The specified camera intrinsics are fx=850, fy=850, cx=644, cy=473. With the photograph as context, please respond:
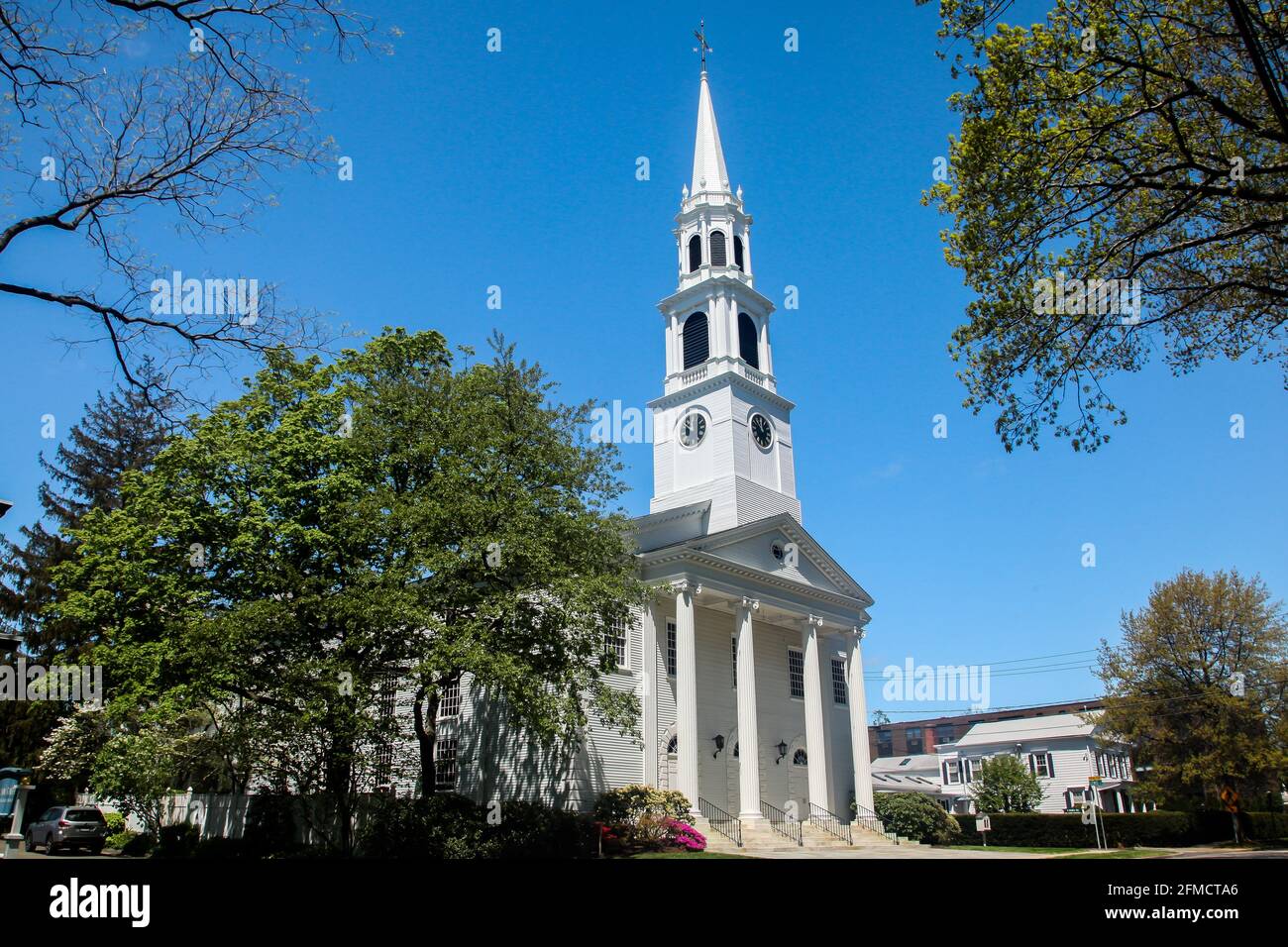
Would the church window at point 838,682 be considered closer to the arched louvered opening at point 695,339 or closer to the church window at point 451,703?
the arched louvered opening at point 695,339

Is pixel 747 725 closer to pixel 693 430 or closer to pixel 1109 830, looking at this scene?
pixel 693 430

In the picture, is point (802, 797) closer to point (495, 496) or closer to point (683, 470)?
point (683, 470)

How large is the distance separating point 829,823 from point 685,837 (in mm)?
10012

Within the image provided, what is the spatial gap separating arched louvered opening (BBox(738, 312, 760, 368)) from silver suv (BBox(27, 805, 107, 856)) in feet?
107

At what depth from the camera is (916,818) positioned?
35531 millimetres

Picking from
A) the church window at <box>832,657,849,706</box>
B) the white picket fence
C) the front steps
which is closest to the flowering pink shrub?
the front steps

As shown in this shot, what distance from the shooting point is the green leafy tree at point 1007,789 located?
167 ft

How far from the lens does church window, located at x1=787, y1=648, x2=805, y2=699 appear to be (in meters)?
39.2

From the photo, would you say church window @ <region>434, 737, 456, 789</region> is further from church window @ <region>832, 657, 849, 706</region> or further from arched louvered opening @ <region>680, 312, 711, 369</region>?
arched louvered opening @ <region>680, 312, 711, 369</region>

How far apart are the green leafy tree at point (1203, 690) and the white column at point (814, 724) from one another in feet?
55.8

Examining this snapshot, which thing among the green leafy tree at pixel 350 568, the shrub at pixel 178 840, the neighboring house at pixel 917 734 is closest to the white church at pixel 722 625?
the green leafy tree at pixel 350 568

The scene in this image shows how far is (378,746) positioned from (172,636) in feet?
20.2

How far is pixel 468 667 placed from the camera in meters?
20.0
